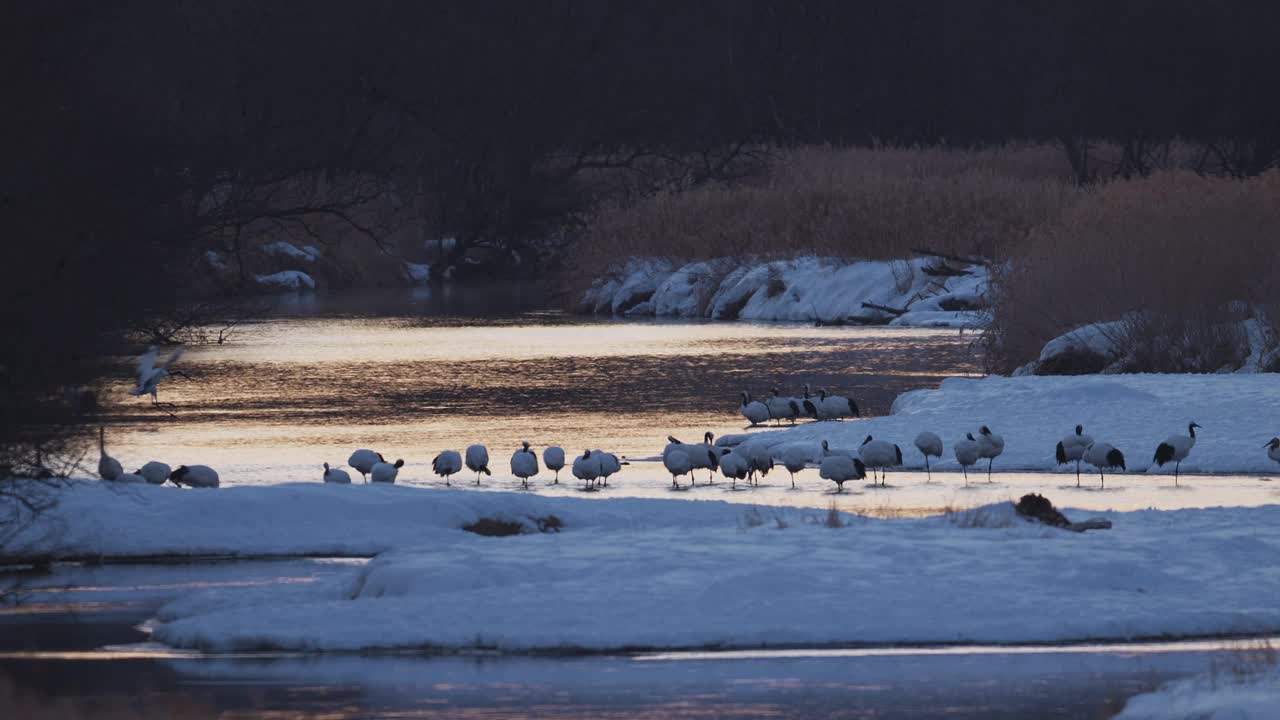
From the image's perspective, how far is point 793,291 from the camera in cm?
4462

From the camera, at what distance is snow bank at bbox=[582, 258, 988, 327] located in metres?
41.6

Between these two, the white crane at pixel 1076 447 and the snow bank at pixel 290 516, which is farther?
the white crane at pixel 1076 447

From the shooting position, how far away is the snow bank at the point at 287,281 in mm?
57344

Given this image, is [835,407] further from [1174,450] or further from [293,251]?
[293,251]

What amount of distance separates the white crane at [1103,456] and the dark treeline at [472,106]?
6902mm

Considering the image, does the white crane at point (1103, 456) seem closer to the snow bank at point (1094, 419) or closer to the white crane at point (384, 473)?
the snow bank at point (1094, 419)

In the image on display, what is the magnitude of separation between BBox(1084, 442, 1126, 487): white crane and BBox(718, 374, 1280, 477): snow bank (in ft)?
2.63

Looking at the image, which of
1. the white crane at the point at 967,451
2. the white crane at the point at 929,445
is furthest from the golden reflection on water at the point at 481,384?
the white crane at the point at 967,451

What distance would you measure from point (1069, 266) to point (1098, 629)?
1696 centimetres

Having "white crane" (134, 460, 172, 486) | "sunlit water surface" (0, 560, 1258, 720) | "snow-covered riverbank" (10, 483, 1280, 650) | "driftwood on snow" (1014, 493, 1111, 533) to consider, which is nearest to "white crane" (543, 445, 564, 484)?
"white crane" (134, 460, 172, 486)

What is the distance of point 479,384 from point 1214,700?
69.2 ft

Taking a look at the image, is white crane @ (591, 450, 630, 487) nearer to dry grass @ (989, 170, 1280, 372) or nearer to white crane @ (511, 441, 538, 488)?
white crane @ (511, 441, 538, 488)

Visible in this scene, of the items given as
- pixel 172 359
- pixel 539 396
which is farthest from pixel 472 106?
pixel 172 359

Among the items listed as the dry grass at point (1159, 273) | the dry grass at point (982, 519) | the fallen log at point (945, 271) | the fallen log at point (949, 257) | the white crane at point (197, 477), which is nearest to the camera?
the dry grass at point (982, 519)
